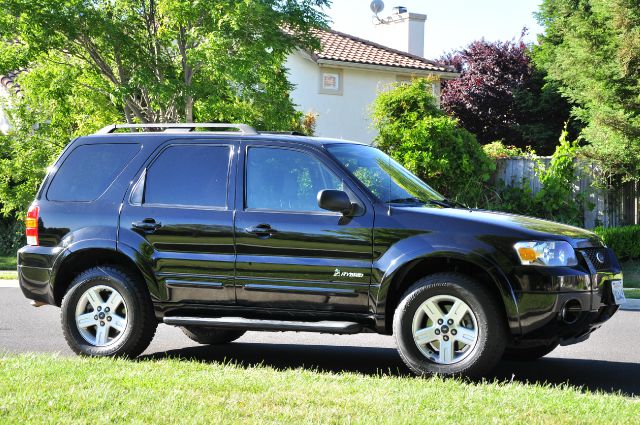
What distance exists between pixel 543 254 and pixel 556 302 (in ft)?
1.22

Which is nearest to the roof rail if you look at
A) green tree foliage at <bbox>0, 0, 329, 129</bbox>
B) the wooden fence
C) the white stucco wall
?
green tree foliage at <bbox>0, 0, 329, 129</bbox>

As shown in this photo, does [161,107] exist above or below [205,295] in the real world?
above

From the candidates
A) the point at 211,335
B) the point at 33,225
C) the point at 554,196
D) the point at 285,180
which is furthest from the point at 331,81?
the point at 285,180

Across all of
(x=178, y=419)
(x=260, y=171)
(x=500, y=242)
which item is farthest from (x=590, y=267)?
(x=178, y=419)

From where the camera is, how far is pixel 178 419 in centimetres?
593

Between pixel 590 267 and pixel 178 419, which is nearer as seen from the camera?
pixel 178 419

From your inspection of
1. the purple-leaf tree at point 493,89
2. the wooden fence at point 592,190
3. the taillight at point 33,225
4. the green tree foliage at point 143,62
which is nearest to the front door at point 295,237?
the taillight at point 33,225

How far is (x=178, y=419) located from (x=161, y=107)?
51.3ft

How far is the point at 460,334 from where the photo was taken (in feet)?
25.1

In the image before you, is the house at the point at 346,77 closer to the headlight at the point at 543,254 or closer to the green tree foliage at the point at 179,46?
the green tree foliage at the point at 179,46

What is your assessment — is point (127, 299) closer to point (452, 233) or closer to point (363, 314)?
point (363, 314)

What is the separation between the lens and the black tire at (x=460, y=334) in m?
7.52

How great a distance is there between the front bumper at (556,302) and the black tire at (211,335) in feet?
11.0

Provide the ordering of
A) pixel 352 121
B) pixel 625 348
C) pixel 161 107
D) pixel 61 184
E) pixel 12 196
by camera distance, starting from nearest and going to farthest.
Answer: pixel 61 184
pixel 625 348
pixel 161 107
pixel 12 196
pixel 352 121
